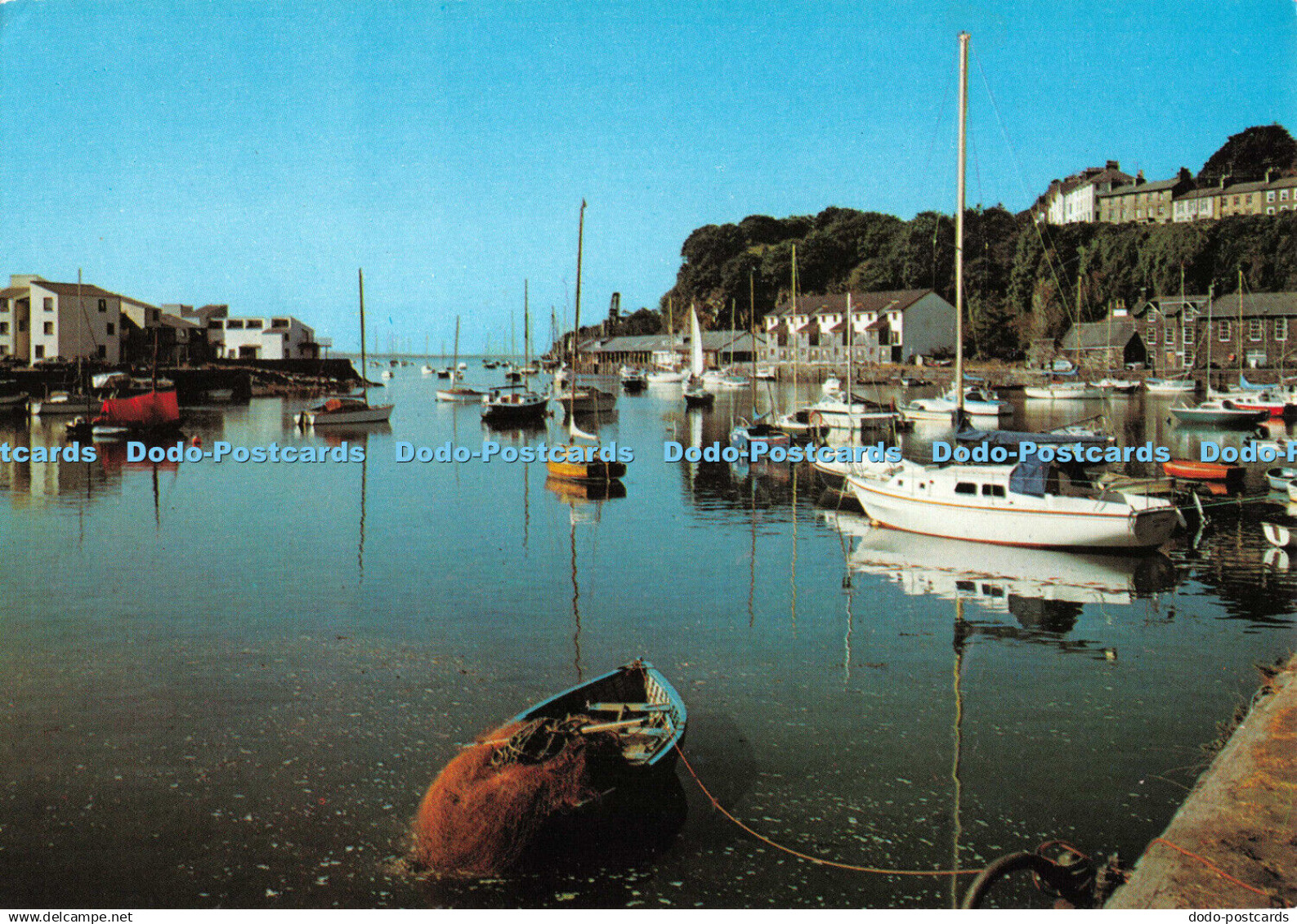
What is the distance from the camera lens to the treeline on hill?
284ft

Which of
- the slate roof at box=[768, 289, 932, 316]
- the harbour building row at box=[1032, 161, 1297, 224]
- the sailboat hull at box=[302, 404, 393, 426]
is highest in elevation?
the harbour building row at box=[1032, 161, 1297, 224]

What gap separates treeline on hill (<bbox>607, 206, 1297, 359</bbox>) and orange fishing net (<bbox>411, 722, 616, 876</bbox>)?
59.6m

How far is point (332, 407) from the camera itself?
57.7 m

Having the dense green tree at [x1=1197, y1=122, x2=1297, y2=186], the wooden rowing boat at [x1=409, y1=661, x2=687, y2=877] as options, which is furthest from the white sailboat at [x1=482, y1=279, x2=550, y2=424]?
the dense green tree at [x1=1197, y1=122, x2=1297, y2=186]

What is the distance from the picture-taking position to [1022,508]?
70.3 feet

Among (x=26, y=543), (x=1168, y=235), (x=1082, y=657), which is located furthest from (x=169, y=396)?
(x=1168, y=235)

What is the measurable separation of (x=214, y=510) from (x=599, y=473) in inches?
460

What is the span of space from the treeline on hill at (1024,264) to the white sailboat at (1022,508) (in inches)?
1749

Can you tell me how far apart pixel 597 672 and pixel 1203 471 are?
80.7ft

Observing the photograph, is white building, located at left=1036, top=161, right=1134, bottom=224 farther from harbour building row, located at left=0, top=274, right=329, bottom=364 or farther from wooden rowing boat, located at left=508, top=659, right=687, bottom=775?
wooden rowing boat, located at left=508, top=659, right=687, bottom=775

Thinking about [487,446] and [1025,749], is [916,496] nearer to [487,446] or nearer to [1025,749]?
[1025,749]

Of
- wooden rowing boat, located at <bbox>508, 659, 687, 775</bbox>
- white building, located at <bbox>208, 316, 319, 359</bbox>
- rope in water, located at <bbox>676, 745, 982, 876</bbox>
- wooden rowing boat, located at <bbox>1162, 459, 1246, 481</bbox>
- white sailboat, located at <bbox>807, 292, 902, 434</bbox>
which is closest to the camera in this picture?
rope in water, located at <bbox>676, 745, 982, 876</bbox>

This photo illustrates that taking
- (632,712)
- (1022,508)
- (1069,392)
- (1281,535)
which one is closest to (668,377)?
(1069,392)

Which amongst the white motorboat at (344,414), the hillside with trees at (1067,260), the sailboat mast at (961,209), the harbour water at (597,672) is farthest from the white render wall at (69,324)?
the sailboat mast at (961,209)
